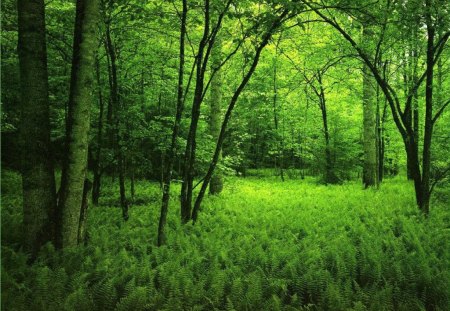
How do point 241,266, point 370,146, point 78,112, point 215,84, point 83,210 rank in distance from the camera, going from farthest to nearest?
point 370,146 < point 215,84 < point 83,210 < point 241,266 < point 78,112

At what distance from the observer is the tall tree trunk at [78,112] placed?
16.8ft

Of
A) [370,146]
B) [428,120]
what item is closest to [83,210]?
[428,120]

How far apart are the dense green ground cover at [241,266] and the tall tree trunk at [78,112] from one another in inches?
27.9

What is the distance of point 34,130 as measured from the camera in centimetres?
515

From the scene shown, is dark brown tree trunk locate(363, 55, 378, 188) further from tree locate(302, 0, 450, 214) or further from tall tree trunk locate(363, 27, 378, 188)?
tree locate(302, 0, 450, 214)

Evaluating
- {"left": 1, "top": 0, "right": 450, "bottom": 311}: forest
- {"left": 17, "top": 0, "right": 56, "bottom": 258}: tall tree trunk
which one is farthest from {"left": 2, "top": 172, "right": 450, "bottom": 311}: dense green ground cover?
{"left": 17, "top": 0, "right": 56, "bottom": 258}: tall tree trunk

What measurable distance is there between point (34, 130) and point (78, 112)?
0.74 meters

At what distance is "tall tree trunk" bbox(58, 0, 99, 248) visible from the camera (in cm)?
511

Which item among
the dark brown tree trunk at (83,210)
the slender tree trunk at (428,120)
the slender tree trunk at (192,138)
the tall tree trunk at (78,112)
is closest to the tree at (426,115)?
Answer: the slender tree trunk at (428,120)

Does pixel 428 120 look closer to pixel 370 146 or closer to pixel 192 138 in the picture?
pixel 192 138

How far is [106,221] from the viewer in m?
8.10

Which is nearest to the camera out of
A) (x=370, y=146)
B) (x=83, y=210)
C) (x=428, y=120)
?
(x=83, y=210)

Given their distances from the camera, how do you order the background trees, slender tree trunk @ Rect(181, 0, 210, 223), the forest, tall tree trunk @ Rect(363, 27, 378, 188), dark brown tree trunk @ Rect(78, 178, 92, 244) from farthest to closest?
tall tree trunk @ Rect(363, 27, 378, 188) → slender tree trunk @ Rect(181, 0, 210, 223) → the background trees → dark brown tree trunk @ Rect(78, 178, 92, 244) → the forest

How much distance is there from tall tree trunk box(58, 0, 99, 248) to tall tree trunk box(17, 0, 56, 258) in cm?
30
